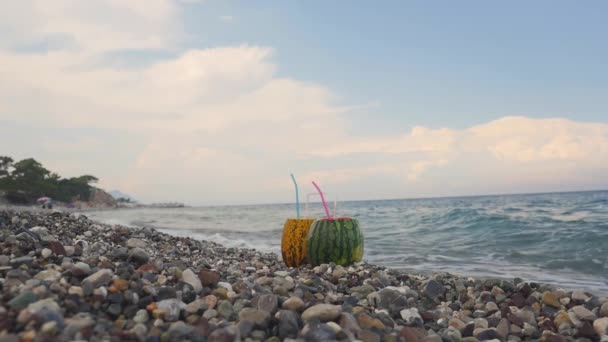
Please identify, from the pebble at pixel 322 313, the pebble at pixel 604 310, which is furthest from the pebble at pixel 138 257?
the pebble at pixel 604 310

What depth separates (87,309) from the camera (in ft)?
7.82

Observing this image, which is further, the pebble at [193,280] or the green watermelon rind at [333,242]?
the green watermelon rind at [333,242]

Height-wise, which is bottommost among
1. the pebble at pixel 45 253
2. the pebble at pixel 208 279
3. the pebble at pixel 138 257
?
A: the pebble at pixel 208 279

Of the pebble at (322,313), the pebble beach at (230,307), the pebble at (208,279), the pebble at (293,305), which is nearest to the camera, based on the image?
the pebble beach at (230,307)

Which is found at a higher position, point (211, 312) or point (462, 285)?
point (211, 312)

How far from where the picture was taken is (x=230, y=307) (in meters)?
2.61

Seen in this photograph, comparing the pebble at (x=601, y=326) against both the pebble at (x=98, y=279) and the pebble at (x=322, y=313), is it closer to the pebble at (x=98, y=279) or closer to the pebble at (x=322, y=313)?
the pebble at (x=322, y=313)

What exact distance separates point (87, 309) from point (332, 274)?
2.61m

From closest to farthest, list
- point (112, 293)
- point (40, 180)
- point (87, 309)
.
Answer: point (87, 309), point (112, 293), point (40, 180)

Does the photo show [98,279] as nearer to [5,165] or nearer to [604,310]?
[604,310]

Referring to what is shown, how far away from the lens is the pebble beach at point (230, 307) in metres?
2.21

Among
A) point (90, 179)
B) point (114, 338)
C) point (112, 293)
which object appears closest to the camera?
point (114, 338)

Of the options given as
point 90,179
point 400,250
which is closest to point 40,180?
point 90,179

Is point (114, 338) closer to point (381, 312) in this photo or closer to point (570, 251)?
point (381, 312)
